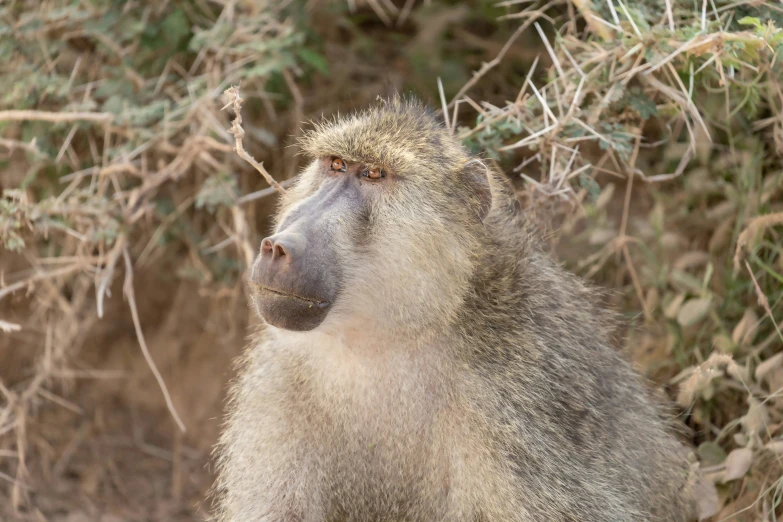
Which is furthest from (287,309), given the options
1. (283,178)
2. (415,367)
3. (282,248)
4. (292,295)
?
(283,178)

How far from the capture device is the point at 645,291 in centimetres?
363

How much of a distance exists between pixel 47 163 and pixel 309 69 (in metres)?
1.16

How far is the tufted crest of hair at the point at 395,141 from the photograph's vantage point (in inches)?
92.4

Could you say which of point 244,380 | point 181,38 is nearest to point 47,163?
point 181,38

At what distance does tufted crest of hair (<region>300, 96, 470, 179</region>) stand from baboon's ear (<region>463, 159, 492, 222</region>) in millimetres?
32

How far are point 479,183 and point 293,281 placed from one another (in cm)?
61

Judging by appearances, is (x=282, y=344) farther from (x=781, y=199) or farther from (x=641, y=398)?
(x=781, y=199)

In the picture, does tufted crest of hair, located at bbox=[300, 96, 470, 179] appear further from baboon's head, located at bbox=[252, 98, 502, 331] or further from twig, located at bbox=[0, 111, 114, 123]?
twig, located at bbox=[0, 111, 114, 123]

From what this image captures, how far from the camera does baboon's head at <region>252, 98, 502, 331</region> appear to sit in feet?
6.92

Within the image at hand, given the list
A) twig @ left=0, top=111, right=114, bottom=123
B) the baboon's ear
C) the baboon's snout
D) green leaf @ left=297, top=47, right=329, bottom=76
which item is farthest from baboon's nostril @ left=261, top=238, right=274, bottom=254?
green leaf @ left=297, top=47, right=329, bottom=76

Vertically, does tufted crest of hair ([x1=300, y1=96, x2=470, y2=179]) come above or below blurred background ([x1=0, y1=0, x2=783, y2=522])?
above

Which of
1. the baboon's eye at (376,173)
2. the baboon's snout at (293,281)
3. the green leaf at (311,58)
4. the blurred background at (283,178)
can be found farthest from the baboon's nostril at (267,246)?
the green leaf at (311,58)

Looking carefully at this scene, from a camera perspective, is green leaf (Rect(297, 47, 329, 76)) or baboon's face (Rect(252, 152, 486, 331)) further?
green leaf (Rect(297, 47, 329, 76))

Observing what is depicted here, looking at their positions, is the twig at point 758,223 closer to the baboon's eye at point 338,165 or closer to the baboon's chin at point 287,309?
the baboon's eye at point 338,165
